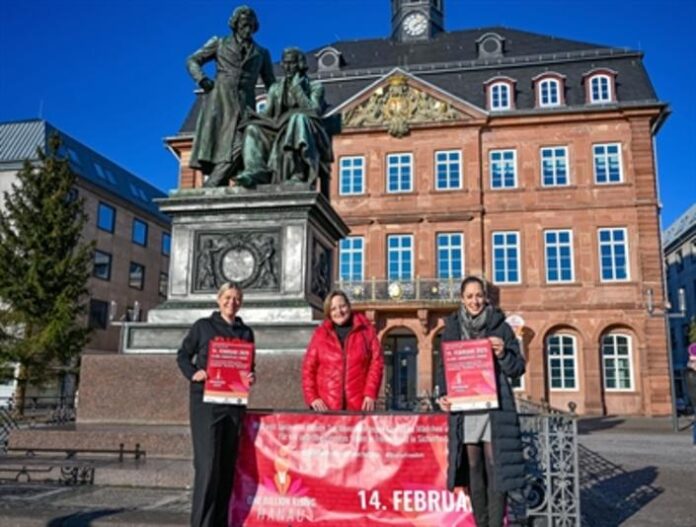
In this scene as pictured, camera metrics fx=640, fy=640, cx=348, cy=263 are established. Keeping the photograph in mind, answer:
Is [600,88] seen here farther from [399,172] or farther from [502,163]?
[399,172]

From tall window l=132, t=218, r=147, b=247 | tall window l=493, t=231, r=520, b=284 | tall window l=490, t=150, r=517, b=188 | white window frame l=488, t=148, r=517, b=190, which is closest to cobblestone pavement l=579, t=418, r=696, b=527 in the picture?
tall window l=493, t=231, r=520, b=284

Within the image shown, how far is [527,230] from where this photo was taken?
28.1m

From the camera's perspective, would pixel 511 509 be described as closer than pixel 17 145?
Yes

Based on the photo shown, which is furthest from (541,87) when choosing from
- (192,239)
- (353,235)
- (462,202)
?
(192,239)

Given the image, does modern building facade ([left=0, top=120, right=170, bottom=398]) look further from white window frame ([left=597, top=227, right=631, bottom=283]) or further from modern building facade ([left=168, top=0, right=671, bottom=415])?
white window frame ([left=597, top=227, right=631, bottom=283])

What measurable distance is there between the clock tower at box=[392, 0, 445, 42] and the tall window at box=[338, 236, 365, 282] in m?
13.4

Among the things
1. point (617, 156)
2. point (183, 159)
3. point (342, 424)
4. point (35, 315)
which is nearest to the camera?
point (342, 424)

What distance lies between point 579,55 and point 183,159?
64.2ft

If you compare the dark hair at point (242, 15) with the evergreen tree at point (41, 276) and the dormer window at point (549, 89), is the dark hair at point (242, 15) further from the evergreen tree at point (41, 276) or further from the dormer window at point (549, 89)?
the dormer window at point (549, 89)

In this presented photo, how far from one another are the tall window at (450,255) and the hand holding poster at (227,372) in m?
24.5

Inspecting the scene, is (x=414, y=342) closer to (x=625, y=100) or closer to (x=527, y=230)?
(x=527, y=230)

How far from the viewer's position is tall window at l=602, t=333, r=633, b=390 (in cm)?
2625

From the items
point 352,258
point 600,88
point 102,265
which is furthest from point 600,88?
point 102,265

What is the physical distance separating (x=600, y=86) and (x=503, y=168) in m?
5.53
